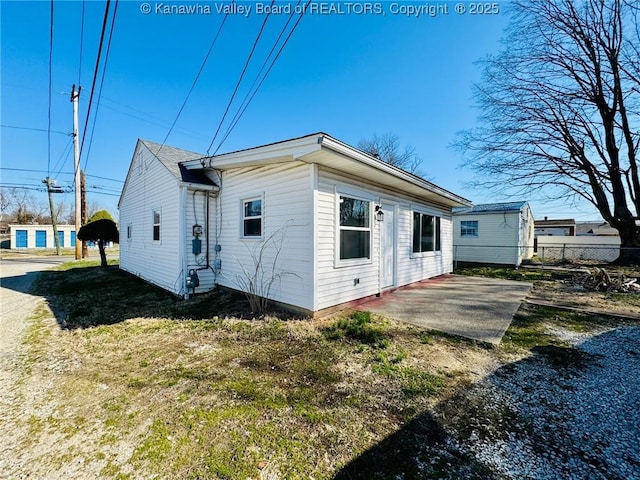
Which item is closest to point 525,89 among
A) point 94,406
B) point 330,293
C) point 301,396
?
point 330,293

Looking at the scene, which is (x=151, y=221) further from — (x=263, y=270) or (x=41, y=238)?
(x=41, y=238)

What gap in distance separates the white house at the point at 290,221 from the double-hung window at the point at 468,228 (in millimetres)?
7781

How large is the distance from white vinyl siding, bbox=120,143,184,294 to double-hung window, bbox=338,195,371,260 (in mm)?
3978

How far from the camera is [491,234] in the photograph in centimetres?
1516

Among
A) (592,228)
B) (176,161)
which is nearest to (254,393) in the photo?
(176,161)

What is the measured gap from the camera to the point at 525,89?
1400 centimetres

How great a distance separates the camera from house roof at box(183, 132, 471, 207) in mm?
4344

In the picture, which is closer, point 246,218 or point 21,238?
point 246,218

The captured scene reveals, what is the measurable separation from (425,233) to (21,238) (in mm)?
41250

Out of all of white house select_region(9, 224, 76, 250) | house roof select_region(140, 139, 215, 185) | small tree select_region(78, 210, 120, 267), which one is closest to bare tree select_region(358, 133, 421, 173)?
house roof select_region(140, 139, 215, 185)

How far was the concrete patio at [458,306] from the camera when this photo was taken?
15.2 ft

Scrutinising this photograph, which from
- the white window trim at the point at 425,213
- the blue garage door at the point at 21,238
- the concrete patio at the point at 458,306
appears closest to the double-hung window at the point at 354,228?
the concrete patio at the point at 458,306

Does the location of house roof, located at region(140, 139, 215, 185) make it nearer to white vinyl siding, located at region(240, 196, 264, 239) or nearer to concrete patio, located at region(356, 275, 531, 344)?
white vinyl siding, located at region(240, 196, 264, 239)

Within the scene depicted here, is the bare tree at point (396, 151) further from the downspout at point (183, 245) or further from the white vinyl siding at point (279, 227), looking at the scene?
the downspout at point (183, 245)
